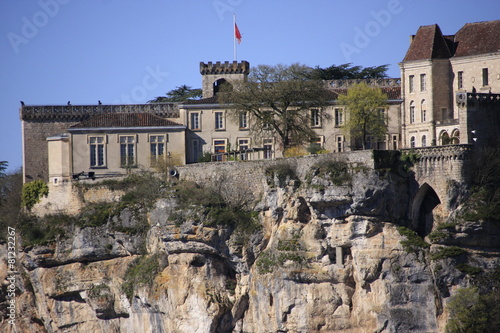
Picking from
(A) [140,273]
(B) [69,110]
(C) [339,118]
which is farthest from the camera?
(B) [69,110]

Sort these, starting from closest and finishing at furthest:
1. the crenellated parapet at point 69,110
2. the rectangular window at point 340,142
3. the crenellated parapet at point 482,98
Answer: the crenellated parapet at point 482,98 → the rectangular window at point 340,142 → the crenellated parapet at point 69,110

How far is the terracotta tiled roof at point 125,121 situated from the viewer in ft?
255

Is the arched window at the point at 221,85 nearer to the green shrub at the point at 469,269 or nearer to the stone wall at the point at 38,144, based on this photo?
the stone wall at the point at 38,144

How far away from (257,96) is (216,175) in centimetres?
607

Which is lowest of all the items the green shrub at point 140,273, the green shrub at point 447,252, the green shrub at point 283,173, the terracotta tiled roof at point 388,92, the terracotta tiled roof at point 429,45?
the green shrub at point 140,273

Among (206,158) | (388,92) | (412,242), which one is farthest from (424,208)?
(206,158)

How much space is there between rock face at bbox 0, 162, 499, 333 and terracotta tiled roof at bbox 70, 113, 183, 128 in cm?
693

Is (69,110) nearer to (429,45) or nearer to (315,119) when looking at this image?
(315,119)

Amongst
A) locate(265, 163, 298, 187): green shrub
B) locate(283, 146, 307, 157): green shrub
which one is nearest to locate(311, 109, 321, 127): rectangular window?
locate(283, 146, 307, 157): green shrub

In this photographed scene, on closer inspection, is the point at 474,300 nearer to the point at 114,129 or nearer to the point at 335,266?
the point at 335,266

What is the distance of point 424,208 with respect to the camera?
64812mm

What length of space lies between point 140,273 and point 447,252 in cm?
1941

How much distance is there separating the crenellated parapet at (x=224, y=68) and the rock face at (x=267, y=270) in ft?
42.2

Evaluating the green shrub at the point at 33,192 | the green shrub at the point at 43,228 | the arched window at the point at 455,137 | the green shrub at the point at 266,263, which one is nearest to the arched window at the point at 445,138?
the arched window at the point at 455,137
